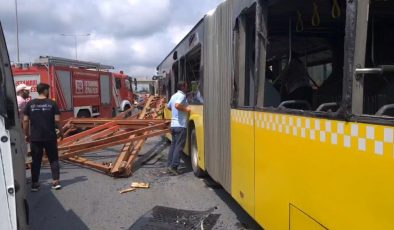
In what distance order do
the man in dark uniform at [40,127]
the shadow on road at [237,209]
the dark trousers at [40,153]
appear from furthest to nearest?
the dark trousers at [40,153]
the man in dark uniform at [40,127]
the shadow on road at [237,209]

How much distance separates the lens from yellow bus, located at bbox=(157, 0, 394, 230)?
2.63 meters

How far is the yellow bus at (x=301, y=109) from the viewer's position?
8.62 feet

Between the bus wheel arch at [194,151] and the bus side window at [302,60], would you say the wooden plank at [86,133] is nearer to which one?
the bus wheel arch at [194,151]

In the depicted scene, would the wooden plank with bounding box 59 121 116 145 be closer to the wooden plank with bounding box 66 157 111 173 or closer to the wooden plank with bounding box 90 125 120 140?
the wooden plank with bounding box 90 125 120 140

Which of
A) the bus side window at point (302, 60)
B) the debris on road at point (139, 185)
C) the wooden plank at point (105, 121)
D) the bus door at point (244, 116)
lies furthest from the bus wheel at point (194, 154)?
the bus side window at point (302, 60)

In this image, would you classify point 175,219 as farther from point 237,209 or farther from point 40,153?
point 40,153

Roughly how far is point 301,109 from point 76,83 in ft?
53.1

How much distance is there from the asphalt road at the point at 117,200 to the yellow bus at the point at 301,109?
50cm

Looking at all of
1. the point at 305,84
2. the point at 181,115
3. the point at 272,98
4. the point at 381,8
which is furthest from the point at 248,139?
the point at 181,115

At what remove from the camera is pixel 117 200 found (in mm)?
7168

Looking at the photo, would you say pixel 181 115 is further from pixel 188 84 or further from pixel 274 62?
pixel 274 62

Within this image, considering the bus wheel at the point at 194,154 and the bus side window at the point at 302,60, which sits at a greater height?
the bus side window at the point at 302,60

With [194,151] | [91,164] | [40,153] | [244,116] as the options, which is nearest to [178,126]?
[194,151]

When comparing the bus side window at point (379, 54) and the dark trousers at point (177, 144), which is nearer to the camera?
the bus side window at point (379, 54)
